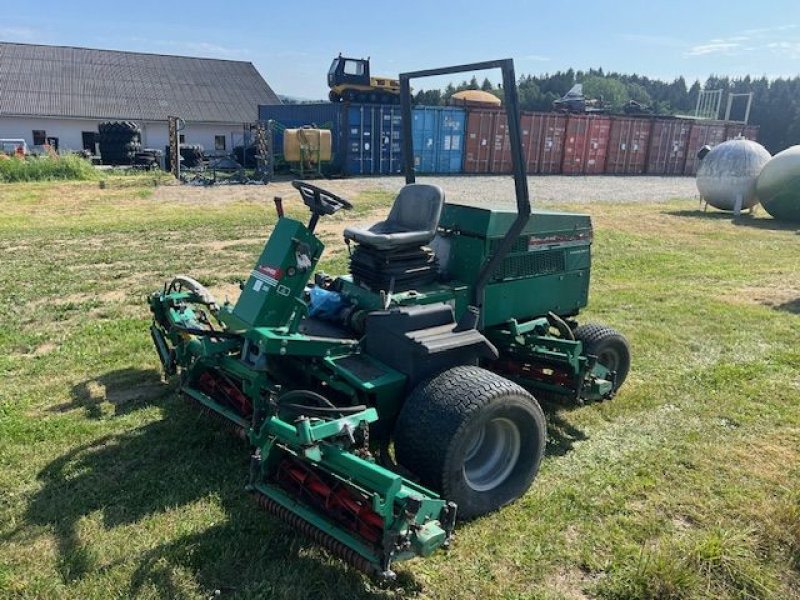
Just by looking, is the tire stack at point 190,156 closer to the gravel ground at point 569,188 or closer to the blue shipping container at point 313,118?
the blue shipping container at point 313,118

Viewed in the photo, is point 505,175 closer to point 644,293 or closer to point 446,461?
point 644,293

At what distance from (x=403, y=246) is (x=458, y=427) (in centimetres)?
144

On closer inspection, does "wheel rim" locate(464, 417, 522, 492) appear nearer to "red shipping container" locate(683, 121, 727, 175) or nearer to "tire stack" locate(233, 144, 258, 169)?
"tire stack" locate(233, 144, 258, 169)

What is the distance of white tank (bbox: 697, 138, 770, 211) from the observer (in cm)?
1708

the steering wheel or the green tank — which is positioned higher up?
the steering wheel

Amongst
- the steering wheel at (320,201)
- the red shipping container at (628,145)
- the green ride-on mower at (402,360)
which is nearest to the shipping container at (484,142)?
the red shipping container at (628,145)

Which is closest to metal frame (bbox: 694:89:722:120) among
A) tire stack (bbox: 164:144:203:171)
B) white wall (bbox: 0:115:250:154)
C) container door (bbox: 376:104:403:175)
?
container door (bbox: 376:104:403:175)

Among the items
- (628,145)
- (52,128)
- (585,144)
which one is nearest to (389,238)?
(585,144)

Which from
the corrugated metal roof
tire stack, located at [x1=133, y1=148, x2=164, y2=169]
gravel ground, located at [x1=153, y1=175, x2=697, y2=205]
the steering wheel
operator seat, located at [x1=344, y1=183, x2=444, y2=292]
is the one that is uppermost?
the corrugated metal roof

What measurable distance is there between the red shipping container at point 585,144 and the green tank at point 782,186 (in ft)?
48.7

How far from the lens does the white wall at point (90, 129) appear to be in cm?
3469

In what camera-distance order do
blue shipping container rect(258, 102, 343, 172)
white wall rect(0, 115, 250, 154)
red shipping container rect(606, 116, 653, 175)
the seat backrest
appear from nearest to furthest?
the seat backrest
blue shipping container rect(258, 102, 343, 172)
red shipping container rect(606, 116, 653, 175)
white wall rect(0, 115, 250, 154)

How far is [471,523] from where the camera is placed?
3539 millimetres

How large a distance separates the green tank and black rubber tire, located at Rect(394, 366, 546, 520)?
50.0 feet
